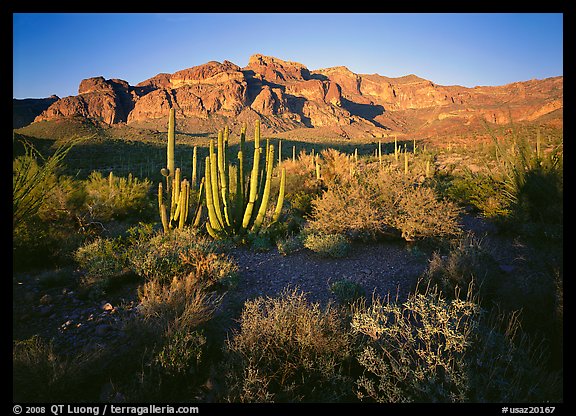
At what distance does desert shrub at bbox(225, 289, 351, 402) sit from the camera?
8.53 ft

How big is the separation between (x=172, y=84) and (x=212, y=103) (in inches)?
1890

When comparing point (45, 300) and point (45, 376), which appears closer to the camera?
point (45, 376)

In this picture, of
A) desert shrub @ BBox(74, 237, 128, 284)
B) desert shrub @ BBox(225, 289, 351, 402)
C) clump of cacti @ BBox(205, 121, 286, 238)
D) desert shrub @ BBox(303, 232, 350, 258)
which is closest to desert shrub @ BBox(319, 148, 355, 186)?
clump of cacti @ BBox(205, 121, 286, 238)

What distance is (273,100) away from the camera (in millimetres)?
118812

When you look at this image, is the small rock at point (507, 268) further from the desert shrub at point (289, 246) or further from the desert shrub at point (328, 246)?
the desert shrub at point (289, 246)

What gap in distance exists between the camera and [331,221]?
768 centimetres

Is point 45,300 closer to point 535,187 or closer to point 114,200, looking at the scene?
point 114,200

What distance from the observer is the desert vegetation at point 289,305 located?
2.60 metres

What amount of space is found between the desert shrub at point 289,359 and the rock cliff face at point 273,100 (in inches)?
3193

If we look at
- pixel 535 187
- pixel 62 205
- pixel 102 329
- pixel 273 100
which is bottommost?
pixel 102 329

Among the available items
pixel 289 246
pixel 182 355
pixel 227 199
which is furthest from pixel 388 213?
pixel 182 355

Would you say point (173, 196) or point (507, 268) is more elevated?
point (173, 196)

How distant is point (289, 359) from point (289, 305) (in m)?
0.58

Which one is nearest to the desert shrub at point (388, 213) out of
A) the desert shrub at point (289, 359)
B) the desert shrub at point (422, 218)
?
the desert shrub at point (422, 218)
